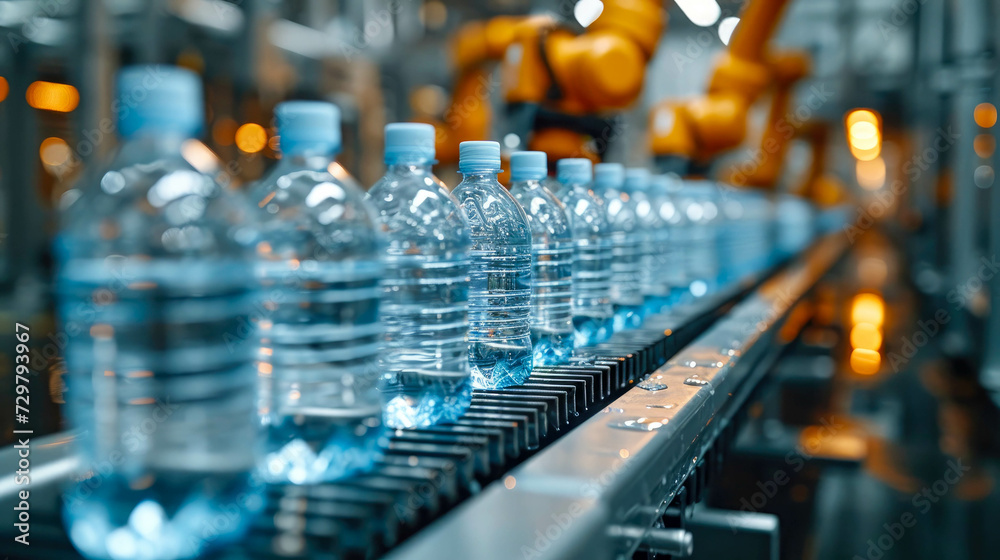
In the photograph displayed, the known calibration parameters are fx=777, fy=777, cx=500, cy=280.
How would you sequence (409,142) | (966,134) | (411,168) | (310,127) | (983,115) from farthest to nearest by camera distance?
(983,115)
(966,134)
(411,168)
(409,142)
(310,127)

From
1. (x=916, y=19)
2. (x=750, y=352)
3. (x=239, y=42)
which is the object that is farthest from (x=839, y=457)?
(x=916, y=19)

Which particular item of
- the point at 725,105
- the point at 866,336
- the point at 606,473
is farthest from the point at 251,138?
the point at 866,336

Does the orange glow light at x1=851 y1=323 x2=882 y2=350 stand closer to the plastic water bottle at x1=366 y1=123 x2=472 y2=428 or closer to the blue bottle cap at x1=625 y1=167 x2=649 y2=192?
the blue bottle cap at x1=625 y1=167 x2=649 y2=192

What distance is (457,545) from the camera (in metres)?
0.59

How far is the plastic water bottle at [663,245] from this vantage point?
6.72 feet

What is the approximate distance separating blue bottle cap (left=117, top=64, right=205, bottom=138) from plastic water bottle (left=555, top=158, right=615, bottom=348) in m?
0.97

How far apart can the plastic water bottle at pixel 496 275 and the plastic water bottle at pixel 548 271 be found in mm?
100

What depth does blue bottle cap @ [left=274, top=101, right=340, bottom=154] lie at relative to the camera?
2.46ft

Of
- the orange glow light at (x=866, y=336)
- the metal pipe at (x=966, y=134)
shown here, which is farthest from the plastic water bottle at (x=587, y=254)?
the orange glow light at (x=866, y=336)

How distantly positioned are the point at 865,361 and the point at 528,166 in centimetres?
521

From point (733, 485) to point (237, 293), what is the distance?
284 centimetres

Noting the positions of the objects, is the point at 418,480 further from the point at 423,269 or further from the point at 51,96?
the point at 51,96

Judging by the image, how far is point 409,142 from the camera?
0.95m

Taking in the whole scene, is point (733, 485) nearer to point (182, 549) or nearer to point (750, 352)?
point (750, 352)
